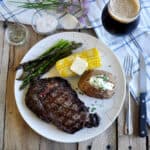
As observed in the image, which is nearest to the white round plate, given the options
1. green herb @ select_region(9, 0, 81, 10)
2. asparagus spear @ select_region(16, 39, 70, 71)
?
asparagus spear @ select_region(16, 39, 70, 71)

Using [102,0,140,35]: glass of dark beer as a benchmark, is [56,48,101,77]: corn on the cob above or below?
below

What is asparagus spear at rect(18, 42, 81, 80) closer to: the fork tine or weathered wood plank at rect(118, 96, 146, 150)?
the fork tine

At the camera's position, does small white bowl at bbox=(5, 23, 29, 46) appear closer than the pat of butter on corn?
No

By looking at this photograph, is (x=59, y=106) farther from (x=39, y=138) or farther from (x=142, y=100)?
(x=142, y=100)

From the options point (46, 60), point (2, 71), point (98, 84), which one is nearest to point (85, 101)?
point (98, 84)

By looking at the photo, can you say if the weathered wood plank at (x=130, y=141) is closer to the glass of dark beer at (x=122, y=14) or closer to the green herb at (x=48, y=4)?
the glass of dark beer at (x=122, y=14)

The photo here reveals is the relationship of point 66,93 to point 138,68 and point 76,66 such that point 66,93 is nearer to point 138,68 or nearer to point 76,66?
point 76,66

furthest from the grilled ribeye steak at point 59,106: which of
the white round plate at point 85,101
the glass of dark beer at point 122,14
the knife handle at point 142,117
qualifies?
the glass of dark beer at point 122,14
